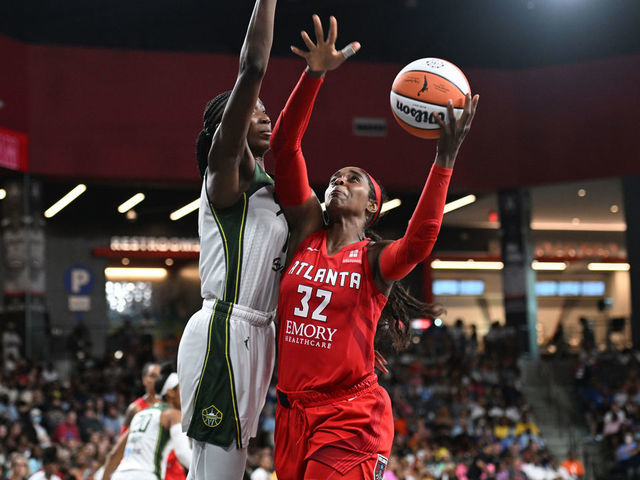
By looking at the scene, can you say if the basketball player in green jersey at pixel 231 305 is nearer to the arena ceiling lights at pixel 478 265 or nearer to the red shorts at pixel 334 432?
the red shorts at pixel 334 432

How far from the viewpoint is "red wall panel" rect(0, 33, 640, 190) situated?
18953 millimetres

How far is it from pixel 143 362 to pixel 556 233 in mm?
14837

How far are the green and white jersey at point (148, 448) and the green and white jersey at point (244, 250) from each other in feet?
10.1

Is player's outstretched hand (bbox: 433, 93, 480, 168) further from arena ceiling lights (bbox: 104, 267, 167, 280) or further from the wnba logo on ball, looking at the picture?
arena ceiling lights (bbox: 104, 267, 167, 280)

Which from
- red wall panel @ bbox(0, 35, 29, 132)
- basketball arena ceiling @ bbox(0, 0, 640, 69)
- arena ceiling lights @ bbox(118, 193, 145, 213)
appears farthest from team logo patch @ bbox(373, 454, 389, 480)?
arena ceiling lights @ bbox(118, 193, 145, 213)

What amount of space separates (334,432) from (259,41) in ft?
5.58

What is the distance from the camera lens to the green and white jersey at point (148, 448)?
6.77 meters

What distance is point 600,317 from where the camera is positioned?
3069 cm

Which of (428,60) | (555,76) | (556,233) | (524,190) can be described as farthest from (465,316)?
(428,60)

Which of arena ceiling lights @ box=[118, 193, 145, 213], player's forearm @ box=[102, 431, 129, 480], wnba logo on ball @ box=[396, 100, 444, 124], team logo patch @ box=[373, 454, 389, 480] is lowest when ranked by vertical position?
player's forearm @ box=[102, 431, 129, 480]

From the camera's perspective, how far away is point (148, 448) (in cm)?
679

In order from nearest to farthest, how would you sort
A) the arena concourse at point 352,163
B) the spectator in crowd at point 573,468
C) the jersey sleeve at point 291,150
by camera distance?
the jersey sleeve at point 291,150 → the spectator in crowd at point 573,468 → the arena concourse at point 352,163

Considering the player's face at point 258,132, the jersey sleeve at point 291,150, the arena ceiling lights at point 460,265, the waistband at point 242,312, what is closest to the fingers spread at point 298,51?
the jersey sleeve at point 291,150

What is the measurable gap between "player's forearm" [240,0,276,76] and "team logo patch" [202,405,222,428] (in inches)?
56.2
